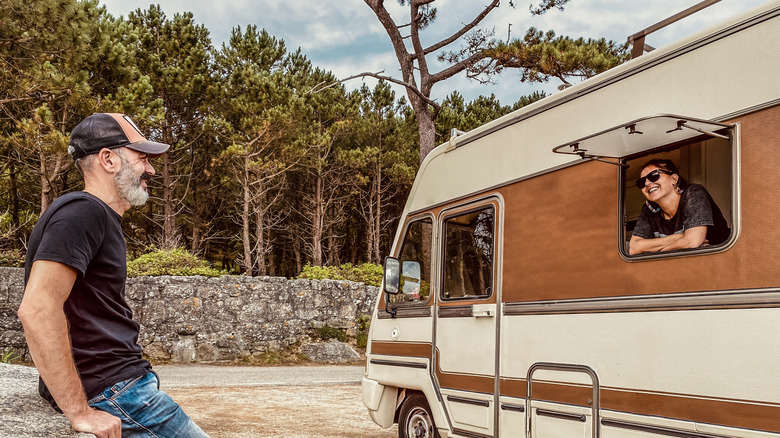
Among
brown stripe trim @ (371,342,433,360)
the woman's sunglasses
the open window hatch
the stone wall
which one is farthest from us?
the stone wall

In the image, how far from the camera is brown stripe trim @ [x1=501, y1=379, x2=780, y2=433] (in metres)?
3.16

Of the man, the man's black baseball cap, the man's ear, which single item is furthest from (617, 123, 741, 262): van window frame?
the man's ear

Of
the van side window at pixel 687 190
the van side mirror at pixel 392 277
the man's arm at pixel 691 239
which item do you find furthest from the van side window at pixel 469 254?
the man's arm at pixel 691 239

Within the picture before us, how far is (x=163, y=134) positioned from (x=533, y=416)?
24032mm

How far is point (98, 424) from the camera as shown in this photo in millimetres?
2055

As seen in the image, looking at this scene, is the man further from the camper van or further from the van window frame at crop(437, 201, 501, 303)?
the van window frame at crop(437, 201, 501, 303)

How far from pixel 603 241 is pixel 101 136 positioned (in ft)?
9.46

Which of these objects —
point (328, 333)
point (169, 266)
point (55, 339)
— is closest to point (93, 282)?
point (55, 339)

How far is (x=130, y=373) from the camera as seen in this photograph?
229 cm

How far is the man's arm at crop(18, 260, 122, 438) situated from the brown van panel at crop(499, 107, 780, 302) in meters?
2.82

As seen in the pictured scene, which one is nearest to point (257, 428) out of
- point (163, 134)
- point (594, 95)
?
point (594, 95)

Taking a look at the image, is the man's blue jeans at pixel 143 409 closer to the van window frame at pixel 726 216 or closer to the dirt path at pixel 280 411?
the van window frame at pixel 726 216

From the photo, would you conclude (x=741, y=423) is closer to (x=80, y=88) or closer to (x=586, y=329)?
(x=586, y=329)

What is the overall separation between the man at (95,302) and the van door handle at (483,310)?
2.91m
